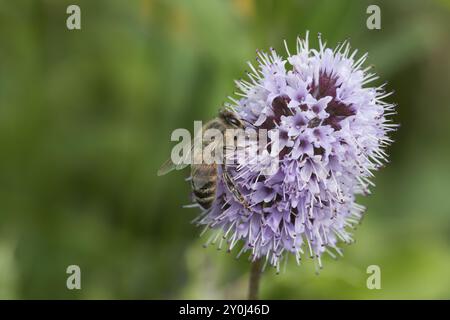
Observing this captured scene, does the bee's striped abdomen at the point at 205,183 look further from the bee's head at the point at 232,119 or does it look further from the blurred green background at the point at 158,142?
the blurred green background at the point at 158,142

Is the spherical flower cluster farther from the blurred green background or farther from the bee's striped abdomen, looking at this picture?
the blurred green background

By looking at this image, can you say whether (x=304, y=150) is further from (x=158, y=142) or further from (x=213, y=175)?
(x=158, y=142)

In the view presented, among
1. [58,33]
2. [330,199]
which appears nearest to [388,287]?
[330,199]

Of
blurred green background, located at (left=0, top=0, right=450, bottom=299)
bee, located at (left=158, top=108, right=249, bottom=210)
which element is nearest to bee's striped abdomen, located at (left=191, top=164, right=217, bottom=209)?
bee, located at (left=158, top=108, right=249, bottom=210)

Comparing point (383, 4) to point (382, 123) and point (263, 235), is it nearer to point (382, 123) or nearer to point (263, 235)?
point (382, 123)

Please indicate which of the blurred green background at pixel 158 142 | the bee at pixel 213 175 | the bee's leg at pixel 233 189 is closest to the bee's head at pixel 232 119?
the bee at pixel 213 175
